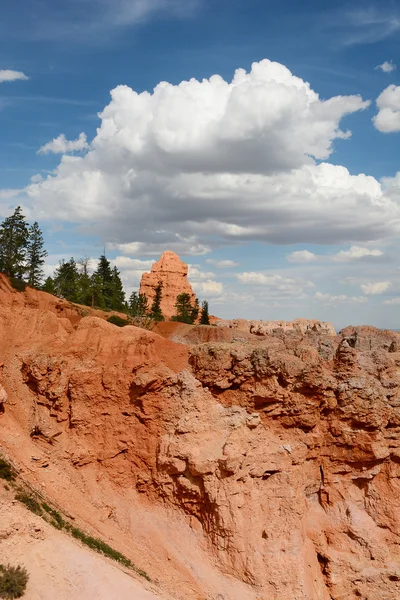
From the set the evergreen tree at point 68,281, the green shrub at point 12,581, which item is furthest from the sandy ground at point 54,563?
the evergreen tree at point 68,281

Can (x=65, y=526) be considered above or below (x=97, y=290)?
below

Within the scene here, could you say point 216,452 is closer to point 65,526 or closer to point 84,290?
point 65,526

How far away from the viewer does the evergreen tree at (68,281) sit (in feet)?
230

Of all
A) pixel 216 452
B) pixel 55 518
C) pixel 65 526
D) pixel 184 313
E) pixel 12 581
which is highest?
pixel 184 313

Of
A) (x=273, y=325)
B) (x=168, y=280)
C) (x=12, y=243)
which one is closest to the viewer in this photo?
(x=12, y=243)

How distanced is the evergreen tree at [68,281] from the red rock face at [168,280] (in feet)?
163

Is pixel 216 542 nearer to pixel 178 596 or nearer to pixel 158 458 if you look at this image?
pixel 178 596

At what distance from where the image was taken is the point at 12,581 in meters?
14.6

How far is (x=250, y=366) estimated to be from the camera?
24.7 m

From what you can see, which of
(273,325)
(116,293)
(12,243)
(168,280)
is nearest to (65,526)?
(12,243)

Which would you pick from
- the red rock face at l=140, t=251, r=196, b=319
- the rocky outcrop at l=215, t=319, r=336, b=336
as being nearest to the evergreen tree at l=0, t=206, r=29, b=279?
the rocky outcrop at l=215, t=319, r=336, b=336

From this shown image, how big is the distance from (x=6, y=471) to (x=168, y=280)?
362ft

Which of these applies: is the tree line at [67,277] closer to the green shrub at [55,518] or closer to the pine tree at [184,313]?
the pine tree at [184,313]

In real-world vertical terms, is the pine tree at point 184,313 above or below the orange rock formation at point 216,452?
above
